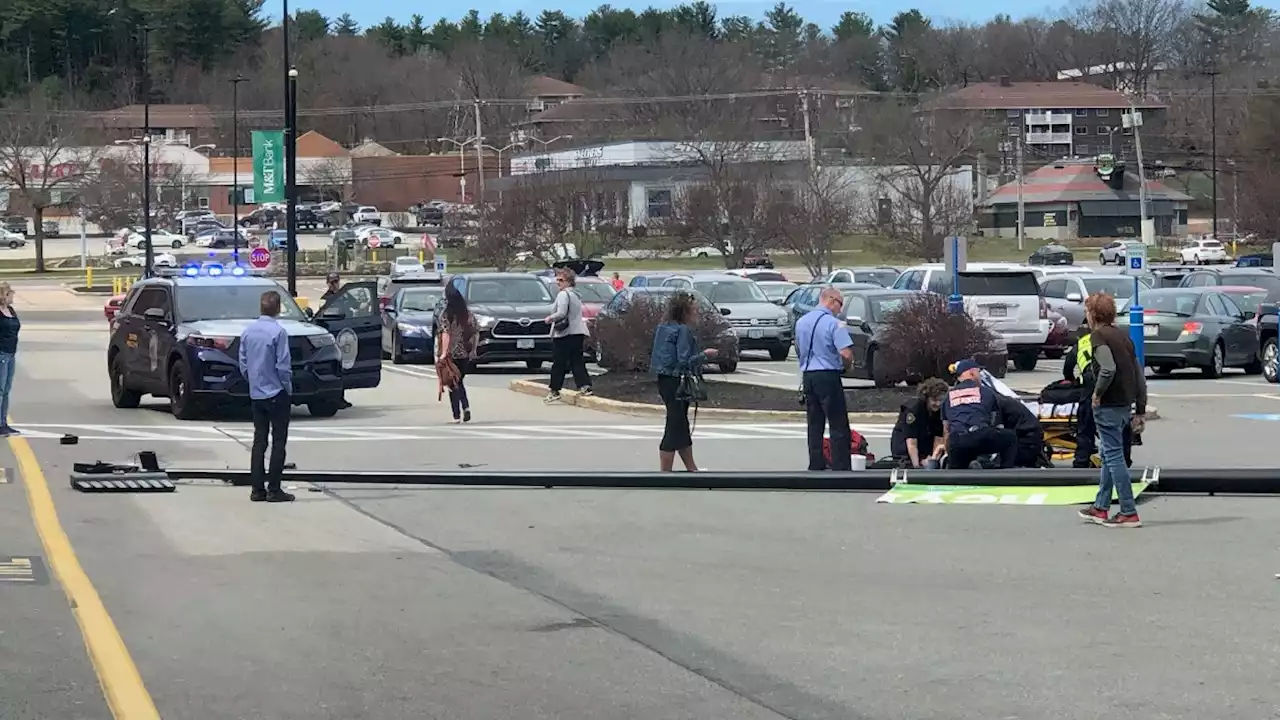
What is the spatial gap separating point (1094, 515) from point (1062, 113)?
12984 centimetres

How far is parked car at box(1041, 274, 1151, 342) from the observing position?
1350 inches

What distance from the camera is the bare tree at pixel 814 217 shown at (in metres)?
57.4

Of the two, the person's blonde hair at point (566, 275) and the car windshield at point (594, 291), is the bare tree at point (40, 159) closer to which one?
the car windshield at point (594, 291)

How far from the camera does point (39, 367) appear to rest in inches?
1224

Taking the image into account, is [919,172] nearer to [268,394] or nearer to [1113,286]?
[1113,286]

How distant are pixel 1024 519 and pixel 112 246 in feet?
286

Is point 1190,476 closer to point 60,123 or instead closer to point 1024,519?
point 1024,519

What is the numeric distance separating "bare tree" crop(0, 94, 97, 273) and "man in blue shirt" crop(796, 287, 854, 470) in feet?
239

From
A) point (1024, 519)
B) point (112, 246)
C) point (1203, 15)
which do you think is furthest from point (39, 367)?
point (1203, 15)

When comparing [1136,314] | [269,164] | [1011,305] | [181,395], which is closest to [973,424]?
[181,395]

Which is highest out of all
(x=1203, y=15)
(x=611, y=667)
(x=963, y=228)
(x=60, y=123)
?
(x=1203, y=15)

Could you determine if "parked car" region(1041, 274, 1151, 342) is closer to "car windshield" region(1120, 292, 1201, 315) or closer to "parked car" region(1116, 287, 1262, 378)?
"car windshield" region(1120, 292, 1201, 315)

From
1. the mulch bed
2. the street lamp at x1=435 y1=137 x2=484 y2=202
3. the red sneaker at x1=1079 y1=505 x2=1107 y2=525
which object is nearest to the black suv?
the mulch bed

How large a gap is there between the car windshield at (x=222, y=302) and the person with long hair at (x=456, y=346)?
6.78ft
